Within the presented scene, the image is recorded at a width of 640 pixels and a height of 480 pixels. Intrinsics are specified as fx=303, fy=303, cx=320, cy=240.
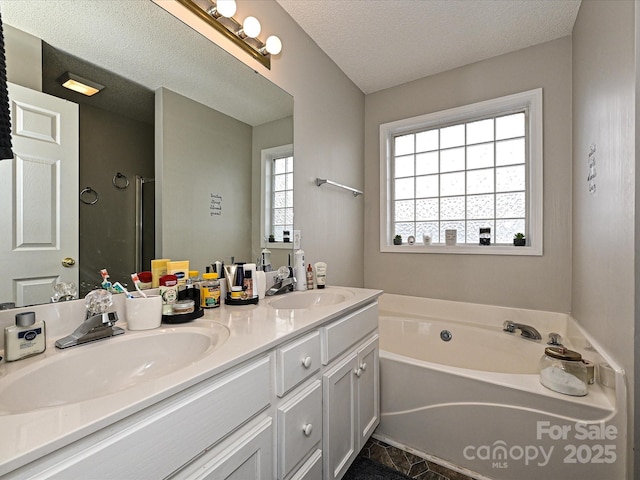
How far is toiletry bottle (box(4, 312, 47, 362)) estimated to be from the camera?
2.35ft

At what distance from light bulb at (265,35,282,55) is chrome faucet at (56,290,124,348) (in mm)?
1440

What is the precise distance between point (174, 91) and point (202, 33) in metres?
0.34

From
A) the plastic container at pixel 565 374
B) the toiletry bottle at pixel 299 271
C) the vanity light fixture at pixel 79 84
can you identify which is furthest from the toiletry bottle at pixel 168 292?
the plastic container at pixel 565 374

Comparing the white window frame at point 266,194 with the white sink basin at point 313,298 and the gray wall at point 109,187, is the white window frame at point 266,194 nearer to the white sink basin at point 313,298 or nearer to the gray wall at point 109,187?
the white sink basin at point 313,298

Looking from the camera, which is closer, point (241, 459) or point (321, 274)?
point (241, 459)

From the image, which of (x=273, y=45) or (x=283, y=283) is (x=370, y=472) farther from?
(x=273, y=45)

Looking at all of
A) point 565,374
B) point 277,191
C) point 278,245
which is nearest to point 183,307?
point 278,245

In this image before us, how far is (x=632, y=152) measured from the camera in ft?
3.74

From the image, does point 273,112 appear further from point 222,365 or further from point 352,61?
point 222,365

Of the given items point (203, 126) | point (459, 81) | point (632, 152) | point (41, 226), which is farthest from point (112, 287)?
point (459, 81)

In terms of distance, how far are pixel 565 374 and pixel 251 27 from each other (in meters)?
2.23

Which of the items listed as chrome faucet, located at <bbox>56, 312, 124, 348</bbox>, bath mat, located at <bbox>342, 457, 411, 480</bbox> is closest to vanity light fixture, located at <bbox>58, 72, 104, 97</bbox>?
chrome faucet, located at <bbox>56, 312, 124, 348</bbox>

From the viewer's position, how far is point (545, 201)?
2.09 m

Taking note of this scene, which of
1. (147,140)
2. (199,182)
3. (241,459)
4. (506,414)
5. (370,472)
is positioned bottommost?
(370,472)
